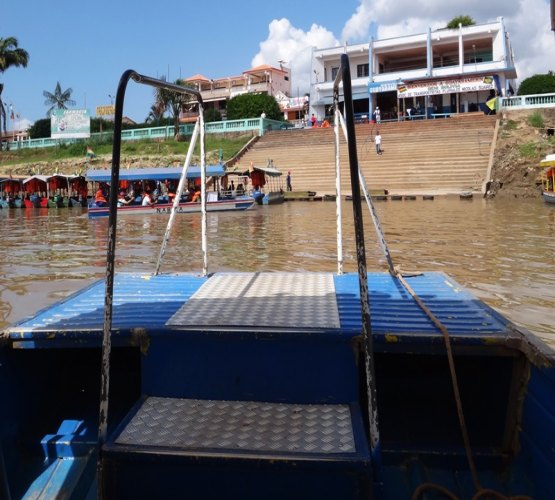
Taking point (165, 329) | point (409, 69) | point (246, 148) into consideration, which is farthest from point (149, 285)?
point (409, 69)

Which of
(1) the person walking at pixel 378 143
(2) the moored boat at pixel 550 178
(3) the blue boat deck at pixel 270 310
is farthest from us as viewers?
(1) the person walking at pixel 378 143

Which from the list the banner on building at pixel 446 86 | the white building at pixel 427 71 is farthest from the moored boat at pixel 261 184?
the banner on building at pixel 446 86

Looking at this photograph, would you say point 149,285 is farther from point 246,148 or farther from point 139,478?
point 246,148

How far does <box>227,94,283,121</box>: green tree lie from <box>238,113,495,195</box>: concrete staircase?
329 inches

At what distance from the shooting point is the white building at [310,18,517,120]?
121 ft

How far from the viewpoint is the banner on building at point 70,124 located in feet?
133

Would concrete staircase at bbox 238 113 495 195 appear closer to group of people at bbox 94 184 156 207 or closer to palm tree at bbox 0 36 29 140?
group of people at bbox 94 184 156 207

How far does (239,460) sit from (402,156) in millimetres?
27865

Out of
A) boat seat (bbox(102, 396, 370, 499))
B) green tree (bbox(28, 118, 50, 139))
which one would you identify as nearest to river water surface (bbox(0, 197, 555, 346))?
boat seat (bbox(102, 396, 370, 499))

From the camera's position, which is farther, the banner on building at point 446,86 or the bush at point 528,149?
the banner on building at point 446,86

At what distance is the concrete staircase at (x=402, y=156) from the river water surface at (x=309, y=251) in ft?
26.0

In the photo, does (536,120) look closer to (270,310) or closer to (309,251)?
(309,251)

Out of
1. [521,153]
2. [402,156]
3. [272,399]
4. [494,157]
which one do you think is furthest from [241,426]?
[402,156]

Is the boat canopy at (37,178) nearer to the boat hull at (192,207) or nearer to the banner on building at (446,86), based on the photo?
the boat hull at (192,207)
